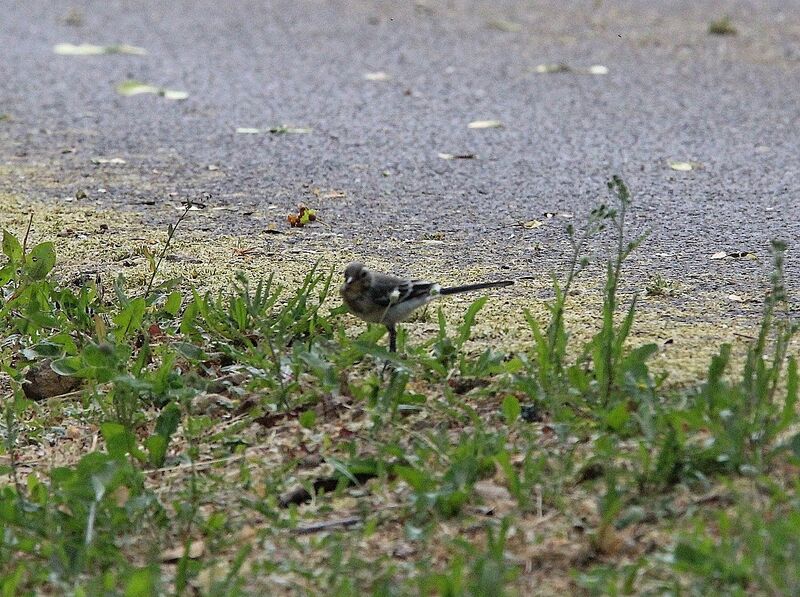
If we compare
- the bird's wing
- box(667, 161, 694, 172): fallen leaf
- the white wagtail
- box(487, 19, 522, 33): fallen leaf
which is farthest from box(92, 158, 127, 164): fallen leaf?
box(487, 19, 522, 33): fallen leaf

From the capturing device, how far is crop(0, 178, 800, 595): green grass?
314cm

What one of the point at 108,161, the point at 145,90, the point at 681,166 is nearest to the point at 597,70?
the point at 681,166

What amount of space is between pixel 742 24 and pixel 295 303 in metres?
7.30

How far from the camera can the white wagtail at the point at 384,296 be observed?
170 inches

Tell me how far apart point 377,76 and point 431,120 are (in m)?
1.43

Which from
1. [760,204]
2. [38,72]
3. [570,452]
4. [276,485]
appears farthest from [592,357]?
[38,72]

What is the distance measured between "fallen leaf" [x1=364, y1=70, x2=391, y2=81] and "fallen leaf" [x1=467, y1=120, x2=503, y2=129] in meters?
1.50

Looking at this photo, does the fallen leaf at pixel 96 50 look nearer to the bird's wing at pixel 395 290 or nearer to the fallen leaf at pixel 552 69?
the fallen leaf at pixel 552 69

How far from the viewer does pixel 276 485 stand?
12.1 feet

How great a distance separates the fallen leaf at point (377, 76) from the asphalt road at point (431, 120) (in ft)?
0.27

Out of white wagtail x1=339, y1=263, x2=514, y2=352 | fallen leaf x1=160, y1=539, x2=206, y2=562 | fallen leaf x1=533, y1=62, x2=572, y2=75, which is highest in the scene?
fallen leaf x1=533, y1=62, x2=572, y2=75

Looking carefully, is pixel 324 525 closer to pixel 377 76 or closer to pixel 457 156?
pixel 457 156

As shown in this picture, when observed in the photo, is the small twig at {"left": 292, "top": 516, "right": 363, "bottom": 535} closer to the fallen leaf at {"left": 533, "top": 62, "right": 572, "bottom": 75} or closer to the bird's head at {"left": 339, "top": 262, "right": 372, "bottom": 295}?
the bird's head at {"left": 339, "top": 262, "right": 372, "bottom": 295}

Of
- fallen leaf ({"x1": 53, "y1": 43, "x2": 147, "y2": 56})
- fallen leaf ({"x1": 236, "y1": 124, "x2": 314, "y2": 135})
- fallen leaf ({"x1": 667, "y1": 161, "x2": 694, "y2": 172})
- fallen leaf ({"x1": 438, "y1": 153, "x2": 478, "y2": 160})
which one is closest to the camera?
fallen leaf ({"x1": 667, "y1": 161, "x2": 694, "y2": 172})
